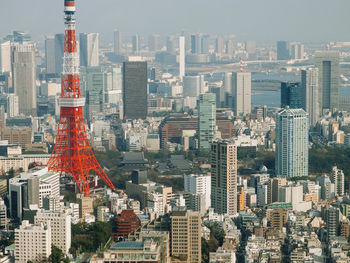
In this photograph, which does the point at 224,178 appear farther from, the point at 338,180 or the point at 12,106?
the point at 12,106

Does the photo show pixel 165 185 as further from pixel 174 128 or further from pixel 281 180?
pixel 174 128

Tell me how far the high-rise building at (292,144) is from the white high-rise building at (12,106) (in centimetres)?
982

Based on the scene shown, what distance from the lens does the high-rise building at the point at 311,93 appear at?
24.2m

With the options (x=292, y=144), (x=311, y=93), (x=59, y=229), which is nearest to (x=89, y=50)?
(x=311, y=93)

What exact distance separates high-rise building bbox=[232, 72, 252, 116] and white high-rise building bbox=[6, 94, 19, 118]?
6.46 meters

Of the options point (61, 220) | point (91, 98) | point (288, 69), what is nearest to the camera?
point (61, 220)

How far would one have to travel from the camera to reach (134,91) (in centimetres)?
2461

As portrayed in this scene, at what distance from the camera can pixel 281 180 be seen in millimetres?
14156

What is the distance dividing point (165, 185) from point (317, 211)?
2.62m

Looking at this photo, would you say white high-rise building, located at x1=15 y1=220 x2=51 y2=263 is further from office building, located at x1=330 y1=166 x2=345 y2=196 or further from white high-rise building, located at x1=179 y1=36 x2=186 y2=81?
white high-rise building, located at x1=179 y1=36 x2=186 y2=81

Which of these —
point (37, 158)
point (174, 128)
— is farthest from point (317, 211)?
point (174, 128)

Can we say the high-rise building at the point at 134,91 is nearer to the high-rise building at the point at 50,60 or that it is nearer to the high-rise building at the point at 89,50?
the high-rise building at the point at 89,50

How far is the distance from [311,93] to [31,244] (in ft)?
53.9

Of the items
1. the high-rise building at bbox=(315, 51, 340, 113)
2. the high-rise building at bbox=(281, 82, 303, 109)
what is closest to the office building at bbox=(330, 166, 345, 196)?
the high-rise building at bbox=(281, 82, 303, 109)
